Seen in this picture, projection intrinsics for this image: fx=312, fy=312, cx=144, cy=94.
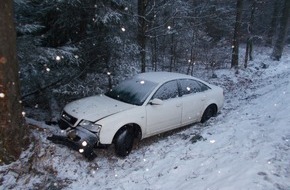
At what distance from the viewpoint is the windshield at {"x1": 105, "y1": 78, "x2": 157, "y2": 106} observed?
322 inches

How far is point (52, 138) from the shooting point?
720cm

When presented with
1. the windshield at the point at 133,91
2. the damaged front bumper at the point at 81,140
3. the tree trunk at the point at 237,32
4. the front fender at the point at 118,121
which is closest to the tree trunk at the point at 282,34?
the tree trunk at the point at 237,32

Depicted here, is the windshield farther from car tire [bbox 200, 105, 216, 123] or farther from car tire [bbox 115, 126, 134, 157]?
car tire [bbox 200, 105, 216, 123]

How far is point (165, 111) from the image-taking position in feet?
27.7

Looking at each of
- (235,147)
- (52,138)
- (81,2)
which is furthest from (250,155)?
(81,2)

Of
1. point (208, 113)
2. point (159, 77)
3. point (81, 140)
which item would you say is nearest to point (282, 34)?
point (208, 113)

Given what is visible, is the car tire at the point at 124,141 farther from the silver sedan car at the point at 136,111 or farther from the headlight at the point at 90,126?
the headlight at the point at 90,126

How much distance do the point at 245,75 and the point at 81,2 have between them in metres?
12.3

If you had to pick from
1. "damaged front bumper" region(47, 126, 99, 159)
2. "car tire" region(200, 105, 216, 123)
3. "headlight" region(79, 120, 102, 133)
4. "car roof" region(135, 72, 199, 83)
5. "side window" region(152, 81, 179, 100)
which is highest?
"car roof" region(135, 72, 199, 83)

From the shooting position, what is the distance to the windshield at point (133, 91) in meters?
8.17

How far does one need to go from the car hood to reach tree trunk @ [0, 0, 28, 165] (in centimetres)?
134

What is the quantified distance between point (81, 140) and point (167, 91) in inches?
118

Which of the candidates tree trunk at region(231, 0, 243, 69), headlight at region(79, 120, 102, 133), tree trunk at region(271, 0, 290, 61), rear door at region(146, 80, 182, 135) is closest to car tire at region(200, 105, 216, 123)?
rear door at region(146, 80, 182, 135)

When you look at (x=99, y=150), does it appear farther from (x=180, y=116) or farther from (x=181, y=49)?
(x=181, y=49)
